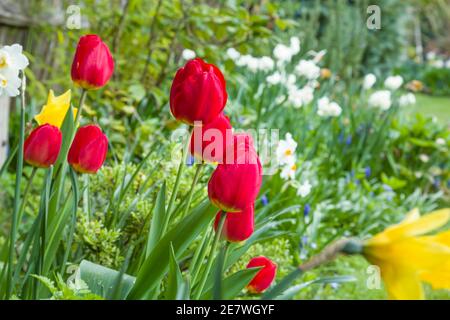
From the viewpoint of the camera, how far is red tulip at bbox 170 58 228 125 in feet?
2.67

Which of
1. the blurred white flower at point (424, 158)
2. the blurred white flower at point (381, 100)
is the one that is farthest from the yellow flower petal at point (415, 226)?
the blurred white flower at point (424, 158)

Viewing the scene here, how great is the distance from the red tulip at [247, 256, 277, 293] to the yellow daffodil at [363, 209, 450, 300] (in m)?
0.53

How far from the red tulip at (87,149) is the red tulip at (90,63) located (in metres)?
0.07

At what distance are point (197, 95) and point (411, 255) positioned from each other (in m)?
0.37

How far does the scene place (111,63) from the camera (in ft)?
3.30

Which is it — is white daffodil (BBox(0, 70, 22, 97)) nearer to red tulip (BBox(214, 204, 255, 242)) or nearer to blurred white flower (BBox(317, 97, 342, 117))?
red tulip (BBox(214, 204, 255, 242))

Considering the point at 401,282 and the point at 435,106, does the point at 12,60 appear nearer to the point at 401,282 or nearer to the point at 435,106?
the point at 401,282

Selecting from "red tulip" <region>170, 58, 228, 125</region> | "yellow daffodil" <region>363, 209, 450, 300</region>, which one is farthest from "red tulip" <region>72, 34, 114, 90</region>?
"yellow daffodil" <region>363, 209, 450, 300</region>

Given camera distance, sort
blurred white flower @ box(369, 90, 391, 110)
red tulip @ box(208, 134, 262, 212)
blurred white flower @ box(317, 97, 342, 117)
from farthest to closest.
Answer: blurred white flower @ box(369, 90, 391, 110) → blurred white flower @ box(317, 97, 342, 117) → red tulip @ box(208, 134, 262, 212)

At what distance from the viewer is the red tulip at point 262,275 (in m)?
1.06

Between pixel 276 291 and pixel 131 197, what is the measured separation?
42.0 inches

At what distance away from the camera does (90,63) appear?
3.21 ft
